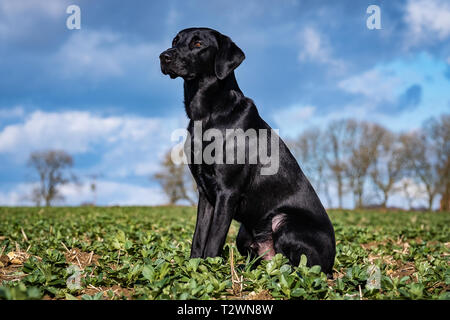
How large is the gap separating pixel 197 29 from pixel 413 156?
37.7 m

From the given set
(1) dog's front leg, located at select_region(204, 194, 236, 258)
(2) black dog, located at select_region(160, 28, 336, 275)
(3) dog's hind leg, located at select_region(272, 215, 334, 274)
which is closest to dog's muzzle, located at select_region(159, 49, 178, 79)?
(2) black dog, located at select_region(160, 28, 336, 275)

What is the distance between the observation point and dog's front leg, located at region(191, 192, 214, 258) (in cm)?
405

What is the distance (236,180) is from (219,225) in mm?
537

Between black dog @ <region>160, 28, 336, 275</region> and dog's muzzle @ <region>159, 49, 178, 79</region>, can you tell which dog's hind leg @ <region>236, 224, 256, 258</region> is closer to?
black dog @ <region>160, 28, 336, 275</region>

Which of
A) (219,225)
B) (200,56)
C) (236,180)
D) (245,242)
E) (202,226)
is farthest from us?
(245,242)

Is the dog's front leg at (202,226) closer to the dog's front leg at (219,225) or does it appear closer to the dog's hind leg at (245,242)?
the dog's front leg at (219,225)

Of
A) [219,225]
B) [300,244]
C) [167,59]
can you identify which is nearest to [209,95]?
[167,59]

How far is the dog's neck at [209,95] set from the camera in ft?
13.8

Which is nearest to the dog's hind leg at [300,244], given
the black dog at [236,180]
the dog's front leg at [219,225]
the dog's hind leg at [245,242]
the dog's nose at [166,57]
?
the black dog at [236,180]

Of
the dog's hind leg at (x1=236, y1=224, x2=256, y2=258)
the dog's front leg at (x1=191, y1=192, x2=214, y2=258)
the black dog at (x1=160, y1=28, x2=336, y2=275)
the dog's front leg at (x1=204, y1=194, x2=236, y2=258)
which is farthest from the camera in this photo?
the dog's hind leg at (x1=236, y1=224, x2=256, y2=258)

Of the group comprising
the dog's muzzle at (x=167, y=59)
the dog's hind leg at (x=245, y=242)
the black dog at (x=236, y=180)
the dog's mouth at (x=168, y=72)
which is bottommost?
the dog's hind leg at (x=245, y=242)

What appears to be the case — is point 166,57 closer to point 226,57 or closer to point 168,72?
point 168,72

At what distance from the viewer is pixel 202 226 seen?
412 cm
